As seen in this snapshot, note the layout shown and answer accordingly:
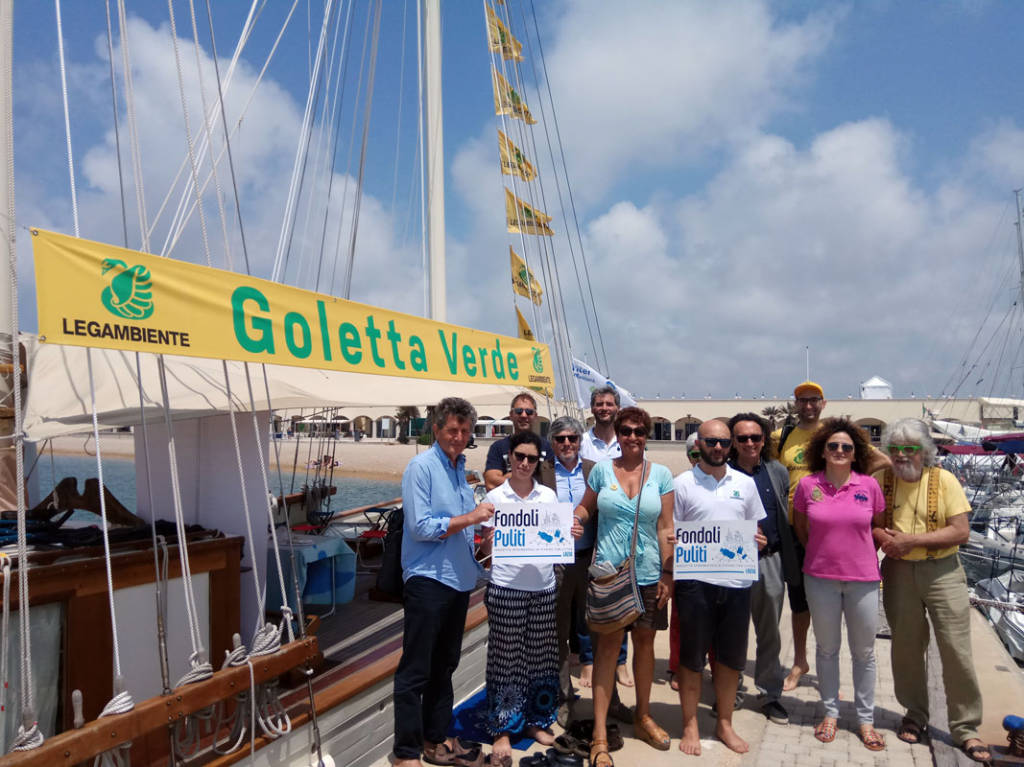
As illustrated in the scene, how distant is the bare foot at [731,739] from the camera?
12.4 ft

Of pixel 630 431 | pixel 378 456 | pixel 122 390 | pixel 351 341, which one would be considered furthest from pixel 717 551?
pixel 378 456

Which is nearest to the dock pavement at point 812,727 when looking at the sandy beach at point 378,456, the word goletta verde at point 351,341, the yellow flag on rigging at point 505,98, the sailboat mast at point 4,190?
the word goletta verde at point 351,341

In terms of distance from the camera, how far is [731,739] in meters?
3.83

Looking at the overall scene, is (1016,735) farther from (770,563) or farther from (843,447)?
(843,447)

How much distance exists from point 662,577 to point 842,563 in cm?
107

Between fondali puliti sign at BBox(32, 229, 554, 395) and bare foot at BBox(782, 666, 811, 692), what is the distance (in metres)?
3.33

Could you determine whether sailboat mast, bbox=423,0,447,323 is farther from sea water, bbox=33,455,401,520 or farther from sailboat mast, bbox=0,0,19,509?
sea water, bbox=33,455,401,520

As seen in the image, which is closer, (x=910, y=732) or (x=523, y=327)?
(x=910, y=732)

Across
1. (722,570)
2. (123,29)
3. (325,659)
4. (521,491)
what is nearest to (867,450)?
(722,570)

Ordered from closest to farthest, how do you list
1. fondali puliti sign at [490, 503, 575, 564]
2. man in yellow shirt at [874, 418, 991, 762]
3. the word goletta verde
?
the word goletta verde
fondali puliti sign at [490, 503, 575, 564]
man in yellow shirt at [874, 418, 991, 762]

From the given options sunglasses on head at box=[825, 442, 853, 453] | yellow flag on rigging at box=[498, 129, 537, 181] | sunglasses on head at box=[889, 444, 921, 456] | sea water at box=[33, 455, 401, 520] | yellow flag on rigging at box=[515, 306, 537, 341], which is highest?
yellow flag on rigging at box=[498, 129, 537, 181]

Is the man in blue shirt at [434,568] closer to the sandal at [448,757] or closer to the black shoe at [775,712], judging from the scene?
the sandal at [448,757]

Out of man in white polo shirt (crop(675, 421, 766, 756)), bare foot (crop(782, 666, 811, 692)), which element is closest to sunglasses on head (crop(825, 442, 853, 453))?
man in white polo shirt (crop(675, 421, 766, 756))

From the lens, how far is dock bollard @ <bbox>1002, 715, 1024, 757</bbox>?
3.65 m
